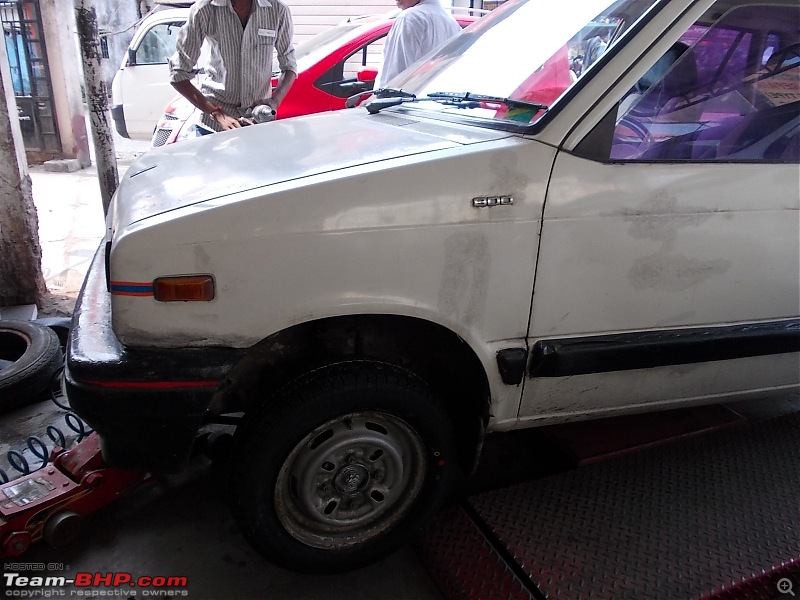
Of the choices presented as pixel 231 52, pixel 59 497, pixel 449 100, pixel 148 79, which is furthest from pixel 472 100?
pixel 148 79

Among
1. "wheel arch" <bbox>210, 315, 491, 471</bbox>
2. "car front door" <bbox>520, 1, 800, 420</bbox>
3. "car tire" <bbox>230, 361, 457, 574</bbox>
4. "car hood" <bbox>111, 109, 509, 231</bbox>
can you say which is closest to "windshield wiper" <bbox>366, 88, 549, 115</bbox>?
"car hood" <bbox>111, 109, 509, 231</bbox>

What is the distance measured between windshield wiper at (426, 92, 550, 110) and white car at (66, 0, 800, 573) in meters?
0.01

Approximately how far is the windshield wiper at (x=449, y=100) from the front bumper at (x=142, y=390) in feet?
3.91

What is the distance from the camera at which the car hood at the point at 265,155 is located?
175cm

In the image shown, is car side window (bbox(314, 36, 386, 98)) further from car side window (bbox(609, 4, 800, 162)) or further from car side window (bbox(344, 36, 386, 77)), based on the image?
car side window (bbox(609, 4, 800, 162))

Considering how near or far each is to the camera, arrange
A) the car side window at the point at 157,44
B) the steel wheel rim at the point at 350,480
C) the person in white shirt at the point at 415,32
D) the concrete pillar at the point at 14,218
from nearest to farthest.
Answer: the steel wheel rim at the point at 350,480, the concrete pillar at the point at 14,218, the person in white shirt at the point at 415,32, the car side window at the point at 157,44

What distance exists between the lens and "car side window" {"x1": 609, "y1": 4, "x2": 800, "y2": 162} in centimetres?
197

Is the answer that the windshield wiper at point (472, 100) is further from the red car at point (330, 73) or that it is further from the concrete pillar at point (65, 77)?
the concrete pillar at point (65, 77)

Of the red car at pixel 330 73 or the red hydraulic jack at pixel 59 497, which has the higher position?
the red car at pixel 330 73

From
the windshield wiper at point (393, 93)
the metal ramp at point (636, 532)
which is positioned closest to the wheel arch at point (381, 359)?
the metal ramp at point (636, 532)

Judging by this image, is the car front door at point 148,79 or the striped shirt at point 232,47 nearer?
the striped shirt at point 232,47

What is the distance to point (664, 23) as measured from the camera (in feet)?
6.05

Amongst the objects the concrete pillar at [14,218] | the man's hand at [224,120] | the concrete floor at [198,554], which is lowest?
the concrete floor at [198,554]

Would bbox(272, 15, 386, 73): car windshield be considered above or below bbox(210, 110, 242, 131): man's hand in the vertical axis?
above
